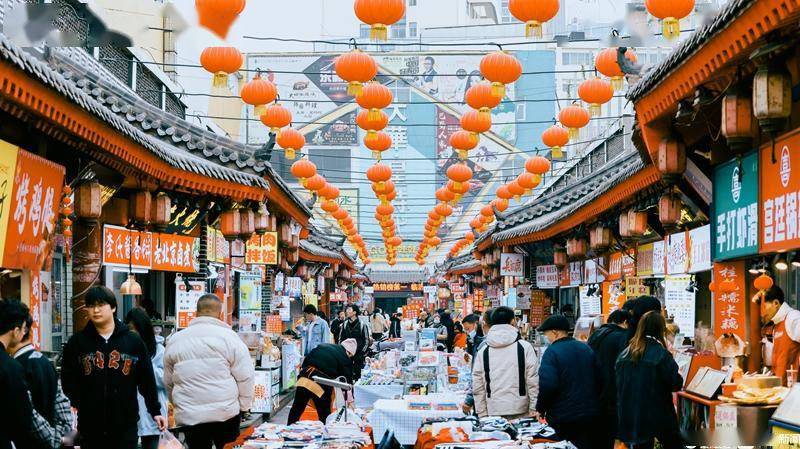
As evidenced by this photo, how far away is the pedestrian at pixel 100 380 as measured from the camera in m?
8.72

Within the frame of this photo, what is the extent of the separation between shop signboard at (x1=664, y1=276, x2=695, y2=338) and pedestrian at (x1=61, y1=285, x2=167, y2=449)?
32.1ft

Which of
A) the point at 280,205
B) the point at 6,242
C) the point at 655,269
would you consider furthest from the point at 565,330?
the point at 280,205

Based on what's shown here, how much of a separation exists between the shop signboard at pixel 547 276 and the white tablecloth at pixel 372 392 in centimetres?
1348

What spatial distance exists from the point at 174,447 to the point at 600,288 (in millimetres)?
13919

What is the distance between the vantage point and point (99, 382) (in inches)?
344

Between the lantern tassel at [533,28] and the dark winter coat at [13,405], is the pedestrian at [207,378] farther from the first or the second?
the lantern tassel at [533,28]

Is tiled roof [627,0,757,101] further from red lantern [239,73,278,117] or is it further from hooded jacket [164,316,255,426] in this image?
red lantern [239,73,278,117]

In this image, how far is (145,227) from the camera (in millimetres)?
15289

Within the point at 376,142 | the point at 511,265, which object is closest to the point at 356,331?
the point at 376,142

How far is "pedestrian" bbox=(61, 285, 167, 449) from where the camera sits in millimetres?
8719

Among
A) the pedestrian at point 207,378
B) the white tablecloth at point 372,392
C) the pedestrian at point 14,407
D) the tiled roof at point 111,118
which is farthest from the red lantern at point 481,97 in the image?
the pedestrian at point 14,407

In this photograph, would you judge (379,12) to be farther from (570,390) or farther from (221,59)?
(570,390)

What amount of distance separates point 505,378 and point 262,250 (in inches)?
519

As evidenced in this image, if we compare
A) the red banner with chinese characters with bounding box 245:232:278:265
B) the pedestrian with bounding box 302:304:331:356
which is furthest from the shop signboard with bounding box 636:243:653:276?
the red banner with chinese characters with bounding box 245:232:278:265
